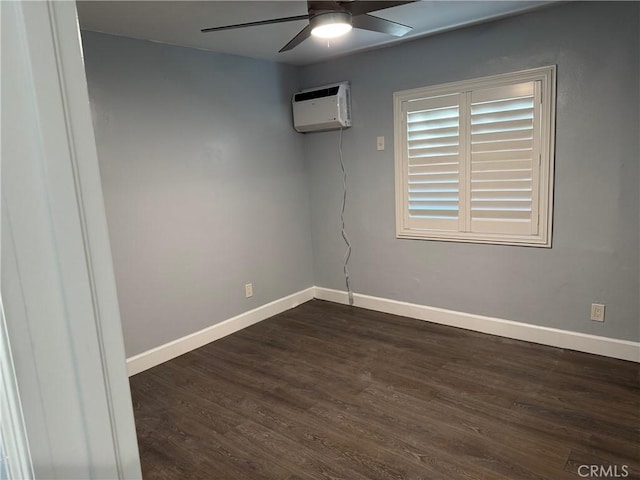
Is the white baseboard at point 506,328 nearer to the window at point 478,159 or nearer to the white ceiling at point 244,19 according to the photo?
the window at point 478,159

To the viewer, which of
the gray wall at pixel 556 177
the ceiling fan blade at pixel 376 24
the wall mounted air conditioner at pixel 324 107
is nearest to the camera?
the ceiling fan blade at pixel 376 24

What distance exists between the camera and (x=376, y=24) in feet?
8.64

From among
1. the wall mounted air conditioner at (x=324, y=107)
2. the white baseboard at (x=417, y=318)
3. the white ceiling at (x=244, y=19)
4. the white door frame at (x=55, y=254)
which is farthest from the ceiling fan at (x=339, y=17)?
the white baseboard at (x=417, y=318)

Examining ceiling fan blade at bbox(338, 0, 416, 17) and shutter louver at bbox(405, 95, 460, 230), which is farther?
shutter louver at bbox(405, 95, 460, 230)

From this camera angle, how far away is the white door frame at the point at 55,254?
1.47 ft

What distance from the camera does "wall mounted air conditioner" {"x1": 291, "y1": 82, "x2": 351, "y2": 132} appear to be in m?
4.02

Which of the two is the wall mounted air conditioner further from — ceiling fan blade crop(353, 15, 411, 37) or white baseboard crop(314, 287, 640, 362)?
white baseboard crop(314, 287, 640, 362)

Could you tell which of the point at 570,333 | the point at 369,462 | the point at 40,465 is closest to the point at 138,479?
the point at 40,465

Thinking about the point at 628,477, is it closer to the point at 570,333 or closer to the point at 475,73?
the point at 570,333

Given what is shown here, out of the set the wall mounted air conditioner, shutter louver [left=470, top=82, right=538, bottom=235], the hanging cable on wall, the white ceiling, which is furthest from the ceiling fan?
the hanging cable on wall

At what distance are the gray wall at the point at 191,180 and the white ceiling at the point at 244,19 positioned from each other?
22cm

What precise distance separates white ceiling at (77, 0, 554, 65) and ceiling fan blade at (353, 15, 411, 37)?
167 millimetres

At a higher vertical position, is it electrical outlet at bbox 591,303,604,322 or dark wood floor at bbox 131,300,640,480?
electrical outlet at bbox 591,303,604,322

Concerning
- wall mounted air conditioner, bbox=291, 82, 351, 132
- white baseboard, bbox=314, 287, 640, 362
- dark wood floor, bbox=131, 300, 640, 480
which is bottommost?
dark wood floor, bbox=131, 300, 640, 480
